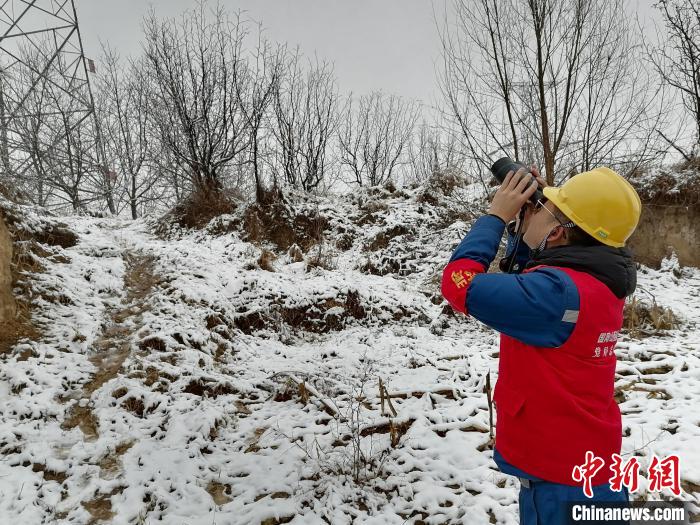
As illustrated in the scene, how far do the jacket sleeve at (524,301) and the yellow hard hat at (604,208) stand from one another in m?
0.19

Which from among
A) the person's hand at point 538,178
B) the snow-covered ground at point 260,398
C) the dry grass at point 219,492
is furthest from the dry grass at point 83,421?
the person's hand at point 538,178

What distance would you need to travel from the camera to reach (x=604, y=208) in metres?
1.11

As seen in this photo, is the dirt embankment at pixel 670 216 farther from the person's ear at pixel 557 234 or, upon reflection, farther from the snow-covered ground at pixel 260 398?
the person's ear at pixel 557 234

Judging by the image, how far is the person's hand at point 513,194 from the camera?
1.23 m

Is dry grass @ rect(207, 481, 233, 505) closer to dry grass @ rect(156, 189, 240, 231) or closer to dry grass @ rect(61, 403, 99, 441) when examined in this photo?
dry grass @ rect(61, 403, 99, 441)

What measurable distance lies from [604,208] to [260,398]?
12.2 ft

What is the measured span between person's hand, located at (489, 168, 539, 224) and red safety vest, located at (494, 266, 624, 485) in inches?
10.3

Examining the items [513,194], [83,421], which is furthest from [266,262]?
[513,194]

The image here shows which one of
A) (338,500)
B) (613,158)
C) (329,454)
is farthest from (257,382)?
(613,158)

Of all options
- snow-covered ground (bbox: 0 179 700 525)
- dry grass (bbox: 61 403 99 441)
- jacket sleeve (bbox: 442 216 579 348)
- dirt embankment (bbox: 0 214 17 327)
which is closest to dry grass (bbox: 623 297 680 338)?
snow-covered ground (bbox: 0 179 700 525)

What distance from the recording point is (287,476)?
2.85 meters

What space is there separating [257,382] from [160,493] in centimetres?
166

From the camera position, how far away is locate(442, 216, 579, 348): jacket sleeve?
1036mm

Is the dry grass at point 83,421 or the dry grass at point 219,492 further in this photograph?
the dry grass at point 83,421
